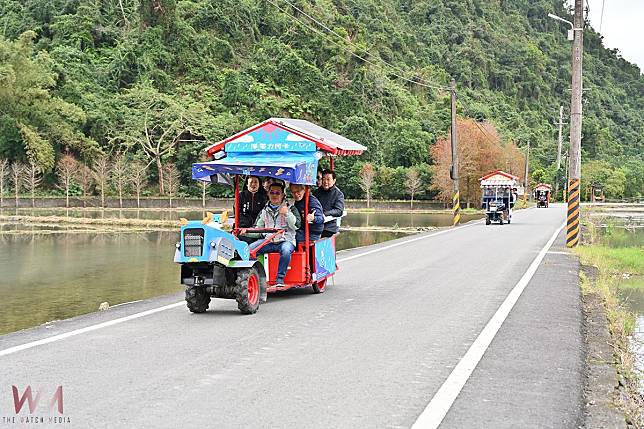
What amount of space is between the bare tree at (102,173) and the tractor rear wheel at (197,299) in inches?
2769

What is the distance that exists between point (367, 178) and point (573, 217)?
5803cm

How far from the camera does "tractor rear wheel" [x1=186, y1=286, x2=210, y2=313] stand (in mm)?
11312

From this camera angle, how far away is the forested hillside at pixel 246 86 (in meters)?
88.5

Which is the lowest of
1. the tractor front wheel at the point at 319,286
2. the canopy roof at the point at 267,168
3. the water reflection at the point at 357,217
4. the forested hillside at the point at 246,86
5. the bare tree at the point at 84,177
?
the water reflection at the point at 357,217

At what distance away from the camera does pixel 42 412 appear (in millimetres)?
6414

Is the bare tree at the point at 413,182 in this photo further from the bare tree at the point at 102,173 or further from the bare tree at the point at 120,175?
the bare tree at the point at 102,173

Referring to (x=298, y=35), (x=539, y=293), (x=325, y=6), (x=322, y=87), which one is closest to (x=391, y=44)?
(x=325, y=6)

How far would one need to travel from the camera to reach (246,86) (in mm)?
105688

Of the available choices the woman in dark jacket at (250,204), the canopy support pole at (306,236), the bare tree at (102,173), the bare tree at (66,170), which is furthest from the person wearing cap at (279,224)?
the bare tree at (66,170)

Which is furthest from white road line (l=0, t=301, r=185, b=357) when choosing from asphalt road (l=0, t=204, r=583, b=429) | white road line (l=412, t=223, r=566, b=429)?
white road line (l=412, t=223, r=566, b=429)

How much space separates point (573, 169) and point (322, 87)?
280 feet

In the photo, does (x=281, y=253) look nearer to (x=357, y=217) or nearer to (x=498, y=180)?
(x=498, y=180)

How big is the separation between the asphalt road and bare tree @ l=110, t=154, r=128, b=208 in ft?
228

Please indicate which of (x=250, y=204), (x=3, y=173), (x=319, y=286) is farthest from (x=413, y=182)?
(x=250, y=204)
